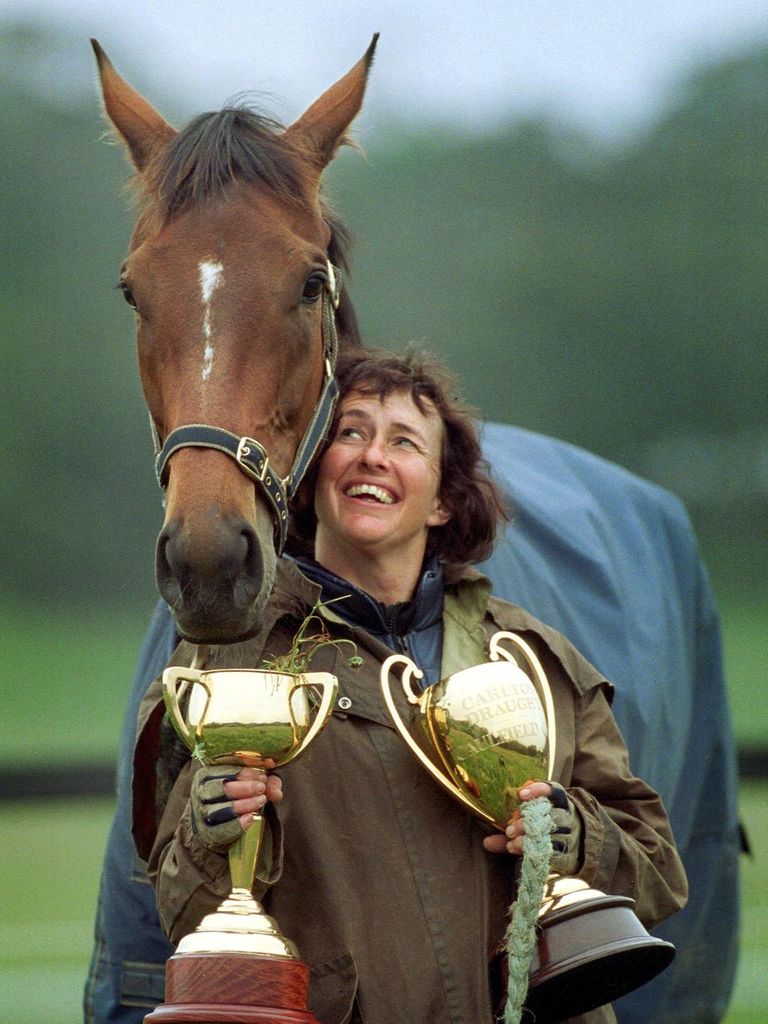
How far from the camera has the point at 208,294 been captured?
2.15 metres

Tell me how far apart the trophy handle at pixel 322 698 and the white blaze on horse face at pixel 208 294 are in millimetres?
449

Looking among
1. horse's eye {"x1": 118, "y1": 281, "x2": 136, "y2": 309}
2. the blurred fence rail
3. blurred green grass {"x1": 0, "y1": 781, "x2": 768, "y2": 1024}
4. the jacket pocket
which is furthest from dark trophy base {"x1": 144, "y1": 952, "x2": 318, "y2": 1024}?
the blurred fence rail

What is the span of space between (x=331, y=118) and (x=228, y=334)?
57cm

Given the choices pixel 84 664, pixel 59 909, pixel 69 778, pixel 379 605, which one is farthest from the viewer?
pixel 84 664

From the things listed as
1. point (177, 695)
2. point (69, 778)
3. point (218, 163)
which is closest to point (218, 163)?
point (218, 163)

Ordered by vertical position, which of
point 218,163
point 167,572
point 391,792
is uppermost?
point 218,163

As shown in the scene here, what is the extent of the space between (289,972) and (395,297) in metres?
9.69

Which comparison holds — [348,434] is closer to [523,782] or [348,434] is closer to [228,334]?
[228,334]

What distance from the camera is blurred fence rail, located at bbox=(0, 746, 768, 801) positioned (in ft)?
28.2

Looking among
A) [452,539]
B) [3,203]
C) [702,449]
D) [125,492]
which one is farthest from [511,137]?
[452,539]

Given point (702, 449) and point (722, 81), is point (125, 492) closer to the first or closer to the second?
point (702, 449)

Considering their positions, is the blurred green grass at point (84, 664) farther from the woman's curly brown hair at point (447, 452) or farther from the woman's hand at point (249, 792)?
the woman's hand at point (249, 792)

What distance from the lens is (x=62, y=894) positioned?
6.25 meters

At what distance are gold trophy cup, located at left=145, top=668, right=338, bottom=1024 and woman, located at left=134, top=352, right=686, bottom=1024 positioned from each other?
44 millimetres
